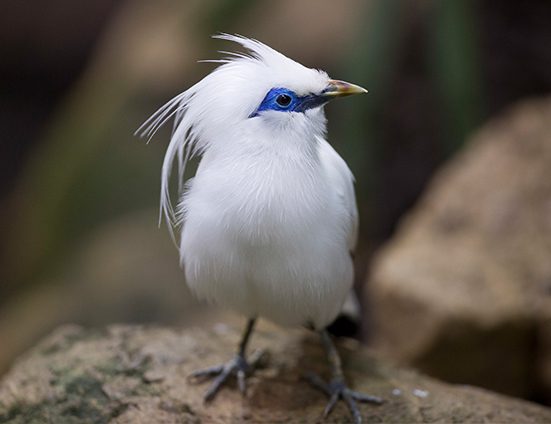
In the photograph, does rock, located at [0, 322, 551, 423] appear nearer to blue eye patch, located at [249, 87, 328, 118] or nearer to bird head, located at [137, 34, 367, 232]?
bird head, located at [137, 34, 367, 232]

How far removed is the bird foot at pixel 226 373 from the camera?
2855 mm

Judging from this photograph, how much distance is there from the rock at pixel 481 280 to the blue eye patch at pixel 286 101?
1778 millimetres

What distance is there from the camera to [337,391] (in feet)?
9.18

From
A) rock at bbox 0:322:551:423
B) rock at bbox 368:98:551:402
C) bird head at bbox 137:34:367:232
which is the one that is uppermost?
bird head at bbox 137:34:367:232

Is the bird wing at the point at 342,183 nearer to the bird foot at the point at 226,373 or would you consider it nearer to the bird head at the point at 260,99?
the bird head at the point at 260,99

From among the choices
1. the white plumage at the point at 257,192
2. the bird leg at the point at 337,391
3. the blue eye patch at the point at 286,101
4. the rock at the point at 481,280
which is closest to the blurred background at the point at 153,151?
the rock at the point at 481,280

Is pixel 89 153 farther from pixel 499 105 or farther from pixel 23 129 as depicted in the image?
pixel 499 105

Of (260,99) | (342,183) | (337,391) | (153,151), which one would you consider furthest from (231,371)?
(153,151)

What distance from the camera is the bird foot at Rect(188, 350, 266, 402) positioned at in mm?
2855

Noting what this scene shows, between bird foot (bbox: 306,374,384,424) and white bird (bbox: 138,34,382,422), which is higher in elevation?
white bird (bbox: 138,34,382,422)

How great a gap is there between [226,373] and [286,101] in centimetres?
125

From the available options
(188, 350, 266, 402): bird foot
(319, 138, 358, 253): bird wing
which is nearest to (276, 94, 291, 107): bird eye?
(319, 138, 358, 253): bird wing

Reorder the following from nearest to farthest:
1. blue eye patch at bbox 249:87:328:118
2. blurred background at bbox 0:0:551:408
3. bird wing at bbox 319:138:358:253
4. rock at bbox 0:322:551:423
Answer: blue eye patch at bbox 249:87:328:118, bird wing at bbox 319:138:358:253, rock at bbox 0:322:551:423, blurred background at bbox 0:0:551:408

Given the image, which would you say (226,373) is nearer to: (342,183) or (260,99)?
(342,183)
